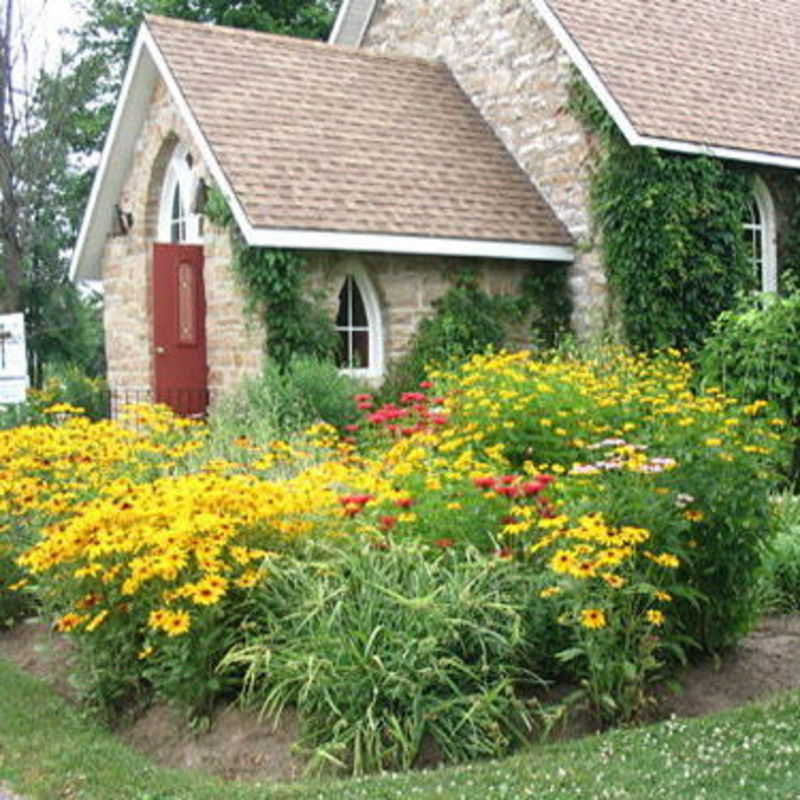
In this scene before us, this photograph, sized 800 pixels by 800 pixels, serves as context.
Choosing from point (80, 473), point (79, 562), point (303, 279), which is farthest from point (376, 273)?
point (79, 562)

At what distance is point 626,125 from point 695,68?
9.20 ft

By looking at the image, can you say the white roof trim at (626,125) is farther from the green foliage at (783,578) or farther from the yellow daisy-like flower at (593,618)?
the yellow daisy-like flower at (593,618)

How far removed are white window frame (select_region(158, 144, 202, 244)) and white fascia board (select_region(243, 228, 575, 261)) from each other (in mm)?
2413

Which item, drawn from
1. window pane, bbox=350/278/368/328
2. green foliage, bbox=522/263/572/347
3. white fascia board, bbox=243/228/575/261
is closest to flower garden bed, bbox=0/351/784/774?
white fascia board, bbox=243/228/575/261

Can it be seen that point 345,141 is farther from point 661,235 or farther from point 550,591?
point 550,591

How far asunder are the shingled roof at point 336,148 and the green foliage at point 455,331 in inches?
24.3

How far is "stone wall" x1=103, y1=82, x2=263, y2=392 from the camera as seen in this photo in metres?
15.1

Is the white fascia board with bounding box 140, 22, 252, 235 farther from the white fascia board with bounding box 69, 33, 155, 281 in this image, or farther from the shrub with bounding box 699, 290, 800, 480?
the shrub with bounding box 699, 290, 800, 480

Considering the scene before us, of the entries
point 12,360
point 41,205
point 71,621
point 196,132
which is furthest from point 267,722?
point 41,205

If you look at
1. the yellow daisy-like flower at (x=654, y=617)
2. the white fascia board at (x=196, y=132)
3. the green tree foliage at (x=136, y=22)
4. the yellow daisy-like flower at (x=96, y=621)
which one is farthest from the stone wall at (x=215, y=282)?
the green tree foliage at (x=136, y=22)

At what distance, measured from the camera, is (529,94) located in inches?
682

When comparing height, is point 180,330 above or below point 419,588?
above

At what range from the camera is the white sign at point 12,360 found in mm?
13727

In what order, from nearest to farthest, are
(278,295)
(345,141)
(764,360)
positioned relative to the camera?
(764,360)
(278,295)
(345,141)
